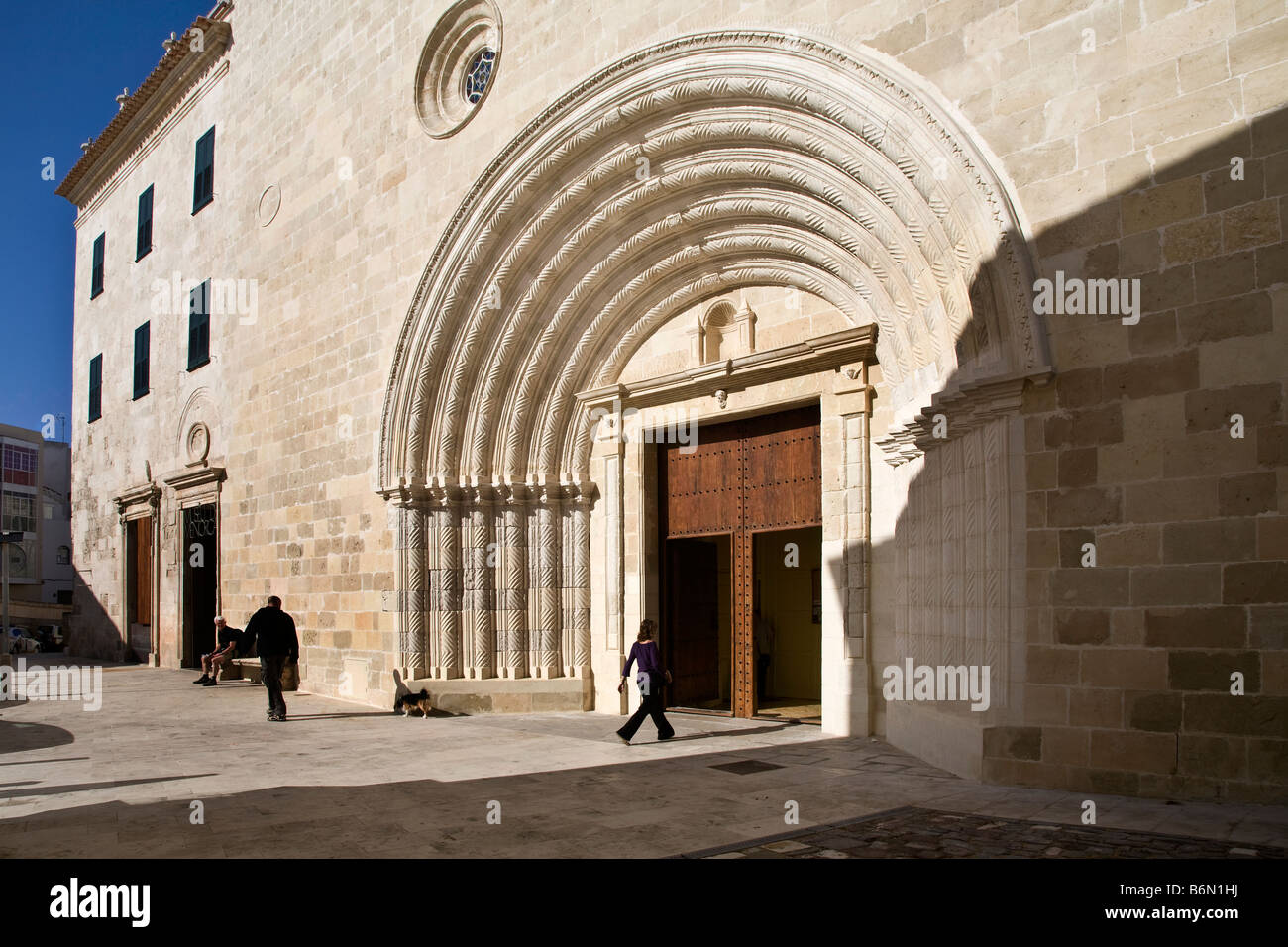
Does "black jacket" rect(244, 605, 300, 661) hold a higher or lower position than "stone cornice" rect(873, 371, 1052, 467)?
lower

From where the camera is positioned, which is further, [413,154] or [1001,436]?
[413,154]

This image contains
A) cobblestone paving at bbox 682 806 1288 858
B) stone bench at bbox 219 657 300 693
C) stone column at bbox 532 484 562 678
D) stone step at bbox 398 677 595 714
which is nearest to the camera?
cobblestone paving at bbox 682 806 1288 858

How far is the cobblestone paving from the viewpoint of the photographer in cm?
426

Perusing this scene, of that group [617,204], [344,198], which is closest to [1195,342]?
[617,204]

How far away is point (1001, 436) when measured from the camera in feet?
20.1

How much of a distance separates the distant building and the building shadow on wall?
44.2 metres

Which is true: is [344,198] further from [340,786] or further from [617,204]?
[340,786]

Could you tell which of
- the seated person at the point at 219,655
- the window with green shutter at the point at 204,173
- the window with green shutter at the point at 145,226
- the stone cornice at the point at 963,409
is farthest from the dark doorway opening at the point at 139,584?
the stone cornice at the point at 963,409

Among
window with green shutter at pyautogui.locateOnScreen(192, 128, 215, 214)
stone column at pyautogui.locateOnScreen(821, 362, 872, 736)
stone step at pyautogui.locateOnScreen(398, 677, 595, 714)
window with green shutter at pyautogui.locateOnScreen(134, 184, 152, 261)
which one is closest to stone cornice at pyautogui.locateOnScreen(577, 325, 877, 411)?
stone column at pyautogui.locateOnScreen(821, 362, 872, 736)

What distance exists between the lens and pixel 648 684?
8.20 metres

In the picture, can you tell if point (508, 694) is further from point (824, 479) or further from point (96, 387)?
point (96, 387)

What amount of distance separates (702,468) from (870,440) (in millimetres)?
2136

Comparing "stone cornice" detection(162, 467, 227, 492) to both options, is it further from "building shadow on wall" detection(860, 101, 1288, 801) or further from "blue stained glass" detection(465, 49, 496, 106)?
"building shadow on wall" detection(860, 101, 1288, 801)
